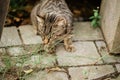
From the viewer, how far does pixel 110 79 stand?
11.8 feet

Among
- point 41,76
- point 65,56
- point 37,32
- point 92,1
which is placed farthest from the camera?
point 92,1

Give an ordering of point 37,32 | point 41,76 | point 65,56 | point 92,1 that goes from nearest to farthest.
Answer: point 41,76 < point 65,56 < point 37,32 < point 92,1

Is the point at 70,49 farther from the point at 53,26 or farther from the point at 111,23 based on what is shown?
the point at 111,23

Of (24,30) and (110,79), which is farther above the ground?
(24,30)

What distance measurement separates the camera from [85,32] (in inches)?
167

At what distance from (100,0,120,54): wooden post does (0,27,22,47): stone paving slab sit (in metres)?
1.11

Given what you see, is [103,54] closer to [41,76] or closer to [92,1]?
[41,76]

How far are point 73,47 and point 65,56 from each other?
0.19m

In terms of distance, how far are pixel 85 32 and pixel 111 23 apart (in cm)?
46

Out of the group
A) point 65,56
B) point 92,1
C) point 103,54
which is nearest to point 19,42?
point 65,56

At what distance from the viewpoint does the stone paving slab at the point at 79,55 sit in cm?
378

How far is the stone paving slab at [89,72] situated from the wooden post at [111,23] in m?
0.28

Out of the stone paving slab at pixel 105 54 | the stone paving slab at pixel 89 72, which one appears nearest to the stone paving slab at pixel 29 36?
the stone paving slab at pixel 89 72

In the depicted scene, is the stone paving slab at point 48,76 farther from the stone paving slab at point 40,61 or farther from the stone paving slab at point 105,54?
the stone paving slab at point 105,54
